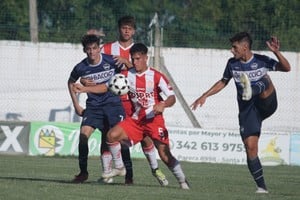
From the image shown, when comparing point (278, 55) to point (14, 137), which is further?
point (14, 137)

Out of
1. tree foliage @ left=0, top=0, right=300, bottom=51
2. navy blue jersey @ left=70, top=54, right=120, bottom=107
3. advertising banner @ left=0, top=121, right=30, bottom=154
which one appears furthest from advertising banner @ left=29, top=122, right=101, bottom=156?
navy blue jersey @ left=70, top=54, right=120, bottom=107

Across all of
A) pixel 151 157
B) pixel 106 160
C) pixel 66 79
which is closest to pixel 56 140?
pixel 66 79

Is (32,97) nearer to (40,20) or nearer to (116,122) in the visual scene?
(40,20)

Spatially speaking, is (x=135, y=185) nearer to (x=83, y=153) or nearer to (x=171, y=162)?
(x=171, y=162)

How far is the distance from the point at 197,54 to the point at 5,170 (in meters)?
11.4

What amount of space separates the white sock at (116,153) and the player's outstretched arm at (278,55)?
2.54m

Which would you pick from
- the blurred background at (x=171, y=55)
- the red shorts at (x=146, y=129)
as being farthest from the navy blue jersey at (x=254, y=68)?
the blurred background at (x=171, y=55)

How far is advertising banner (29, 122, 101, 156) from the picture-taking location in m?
23.3

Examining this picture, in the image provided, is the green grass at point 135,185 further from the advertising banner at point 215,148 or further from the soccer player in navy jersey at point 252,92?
the advertising banner at point 215,148

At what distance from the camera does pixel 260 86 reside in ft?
42.1

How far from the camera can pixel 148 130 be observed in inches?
514

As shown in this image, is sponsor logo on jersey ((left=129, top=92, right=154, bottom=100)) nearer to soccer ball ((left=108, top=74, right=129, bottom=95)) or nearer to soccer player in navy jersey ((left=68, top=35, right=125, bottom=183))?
soccer ball ((left=108, top=74, right=129, bottom=95))

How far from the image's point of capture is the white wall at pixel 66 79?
26.4m

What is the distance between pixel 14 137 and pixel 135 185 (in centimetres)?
1047
